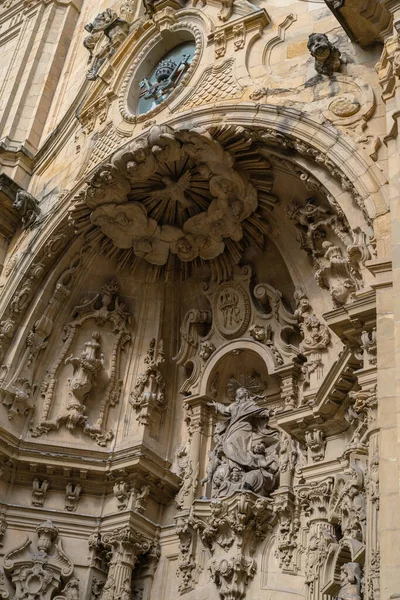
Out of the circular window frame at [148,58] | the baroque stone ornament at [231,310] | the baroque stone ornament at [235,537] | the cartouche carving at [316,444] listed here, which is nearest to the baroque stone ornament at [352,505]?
the cartouche carving at [316,444]

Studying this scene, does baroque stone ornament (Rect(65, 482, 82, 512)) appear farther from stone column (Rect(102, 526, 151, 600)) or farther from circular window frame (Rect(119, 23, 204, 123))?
circular window frame (Rect(119, 23, 204, 123))

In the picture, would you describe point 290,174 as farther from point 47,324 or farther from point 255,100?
point 47,324

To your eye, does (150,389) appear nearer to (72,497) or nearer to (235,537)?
Answer: (72,497)

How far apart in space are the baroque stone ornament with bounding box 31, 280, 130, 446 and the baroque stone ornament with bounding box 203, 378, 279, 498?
163 centimetres

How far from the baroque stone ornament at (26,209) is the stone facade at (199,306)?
37 mm

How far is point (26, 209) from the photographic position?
1209cm

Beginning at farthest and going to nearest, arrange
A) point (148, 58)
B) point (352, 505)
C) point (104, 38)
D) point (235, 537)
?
1. point (104, 38)
2. point (148, 58)
3. point (235, 537)
4. point (352, 505)

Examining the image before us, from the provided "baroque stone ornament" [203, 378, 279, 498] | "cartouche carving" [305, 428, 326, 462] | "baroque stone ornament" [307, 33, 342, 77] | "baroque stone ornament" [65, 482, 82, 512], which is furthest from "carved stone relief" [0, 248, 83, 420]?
"baroque stone ornament" [307, 33, 342, 77]

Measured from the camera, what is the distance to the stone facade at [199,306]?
8922mm

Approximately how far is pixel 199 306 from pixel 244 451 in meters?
2.42

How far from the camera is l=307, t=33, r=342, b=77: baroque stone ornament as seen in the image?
31.5ft

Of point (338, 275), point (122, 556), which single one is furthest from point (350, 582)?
point (122, 556)

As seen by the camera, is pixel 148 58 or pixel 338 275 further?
pixel 148 58

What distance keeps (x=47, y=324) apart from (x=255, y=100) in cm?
423
